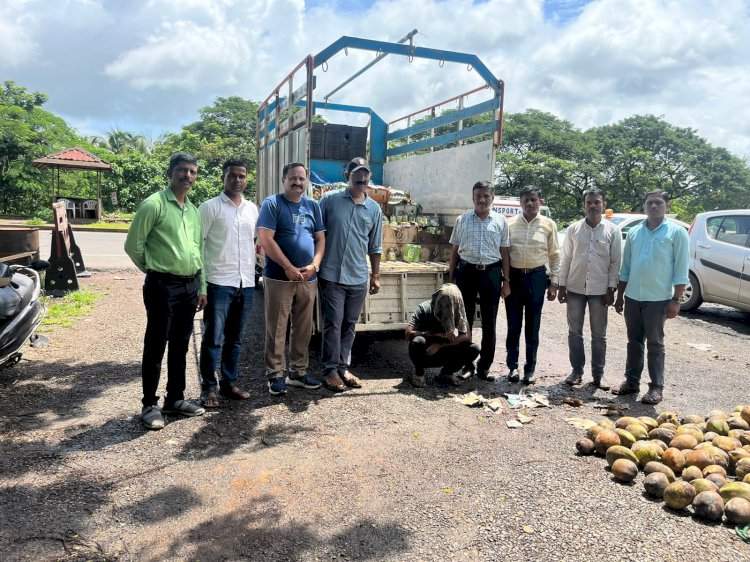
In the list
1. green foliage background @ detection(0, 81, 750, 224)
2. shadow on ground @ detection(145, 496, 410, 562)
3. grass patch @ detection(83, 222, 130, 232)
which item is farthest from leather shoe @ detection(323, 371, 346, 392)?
green foliage background @ detection(0, 81, 750, 224)

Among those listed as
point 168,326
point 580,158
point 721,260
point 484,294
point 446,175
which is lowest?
point 168,326

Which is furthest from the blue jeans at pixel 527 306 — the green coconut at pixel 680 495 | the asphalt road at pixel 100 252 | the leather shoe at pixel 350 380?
the asphalt road at pixel 100 252

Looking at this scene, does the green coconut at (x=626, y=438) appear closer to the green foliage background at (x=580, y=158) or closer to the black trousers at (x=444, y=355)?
the black trousers at (x=444, y=355)

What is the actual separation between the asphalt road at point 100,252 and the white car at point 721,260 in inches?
421

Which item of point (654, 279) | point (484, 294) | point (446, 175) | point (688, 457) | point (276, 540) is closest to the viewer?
point (276, 540)

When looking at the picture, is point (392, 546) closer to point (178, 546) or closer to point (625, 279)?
point (178, 546)

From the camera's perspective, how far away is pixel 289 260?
4.45m

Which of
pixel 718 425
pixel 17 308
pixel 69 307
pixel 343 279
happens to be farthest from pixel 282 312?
pixel 69 307

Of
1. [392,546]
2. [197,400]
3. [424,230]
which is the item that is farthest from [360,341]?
[392,546]

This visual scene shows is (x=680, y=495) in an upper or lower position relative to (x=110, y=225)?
lower

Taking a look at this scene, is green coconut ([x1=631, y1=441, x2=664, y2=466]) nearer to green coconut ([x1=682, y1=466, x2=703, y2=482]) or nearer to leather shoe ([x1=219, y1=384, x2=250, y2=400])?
green coconut ([x1=682, y1=466, x2=703, y2=482])

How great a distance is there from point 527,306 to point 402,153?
12.5 ft

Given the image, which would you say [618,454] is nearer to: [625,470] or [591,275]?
[625,470]

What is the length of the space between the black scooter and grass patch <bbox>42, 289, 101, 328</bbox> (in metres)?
1.81
